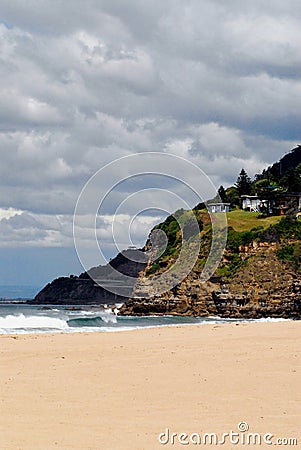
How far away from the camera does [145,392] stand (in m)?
10.5

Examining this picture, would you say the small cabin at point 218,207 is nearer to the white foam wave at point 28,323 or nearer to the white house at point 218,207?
the white house at point 218,207

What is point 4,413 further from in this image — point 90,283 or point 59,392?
point 90,283

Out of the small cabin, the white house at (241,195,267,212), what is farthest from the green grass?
the small cabin

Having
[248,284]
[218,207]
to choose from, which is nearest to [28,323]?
[248,284]

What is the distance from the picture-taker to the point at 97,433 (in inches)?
320

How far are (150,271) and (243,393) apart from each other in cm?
7290

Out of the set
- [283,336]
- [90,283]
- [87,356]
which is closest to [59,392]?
[87,356]

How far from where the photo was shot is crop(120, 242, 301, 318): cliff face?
72.1 metres

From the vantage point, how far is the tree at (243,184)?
381ft

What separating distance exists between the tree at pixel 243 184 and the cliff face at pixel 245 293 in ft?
129

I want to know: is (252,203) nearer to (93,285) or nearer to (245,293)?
(245,293)

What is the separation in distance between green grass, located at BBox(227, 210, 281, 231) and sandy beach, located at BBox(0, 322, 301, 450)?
222ft

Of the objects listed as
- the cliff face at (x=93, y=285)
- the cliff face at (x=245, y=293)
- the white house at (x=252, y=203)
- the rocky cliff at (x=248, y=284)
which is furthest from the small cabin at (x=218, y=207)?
the cliff face at (x=245, y=293)

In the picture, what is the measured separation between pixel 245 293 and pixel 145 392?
64.4m
